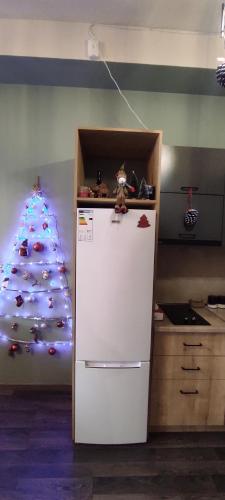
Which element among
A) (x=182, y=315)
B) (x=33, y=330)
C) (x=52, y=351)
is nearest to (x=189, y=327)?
(x=182, y=315)

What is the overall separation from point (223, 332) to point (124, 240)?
977 millimetres

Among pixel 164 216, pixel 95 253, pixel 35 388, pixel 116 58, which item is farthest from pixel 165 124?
pixel 35 388

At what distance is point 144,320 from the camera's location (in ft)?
6.00

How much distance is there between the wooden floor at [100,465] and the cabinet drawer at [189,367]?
463 mm

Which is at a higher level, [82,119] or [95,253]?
[82,119]

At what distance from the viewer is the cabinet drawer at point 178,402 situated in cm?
201

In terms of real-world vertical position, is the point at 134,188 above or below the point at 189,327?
above

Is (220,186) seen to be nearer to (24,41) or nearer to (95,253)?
(95,253)

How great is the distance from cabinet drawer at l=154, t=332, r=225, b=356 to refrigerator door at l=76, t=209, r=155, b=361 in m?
0.19

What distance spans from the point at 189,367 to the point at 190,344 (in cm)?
17

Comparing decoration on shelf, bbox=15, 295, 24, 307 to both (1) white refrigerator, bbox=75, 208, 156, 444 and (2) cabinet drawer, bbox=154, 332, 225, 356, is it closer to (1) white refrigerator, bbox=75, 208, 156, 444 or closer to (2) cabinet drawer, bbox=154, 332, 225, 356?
(1) white refrigerator, bbox=75, 208, 156, 444

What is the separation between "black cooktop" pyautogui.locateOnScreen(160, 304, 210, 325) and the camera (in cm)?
203

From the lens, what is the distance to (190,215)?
83.3 inches

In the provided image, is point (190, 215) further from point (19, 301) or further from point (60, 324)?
point (19, 301)
